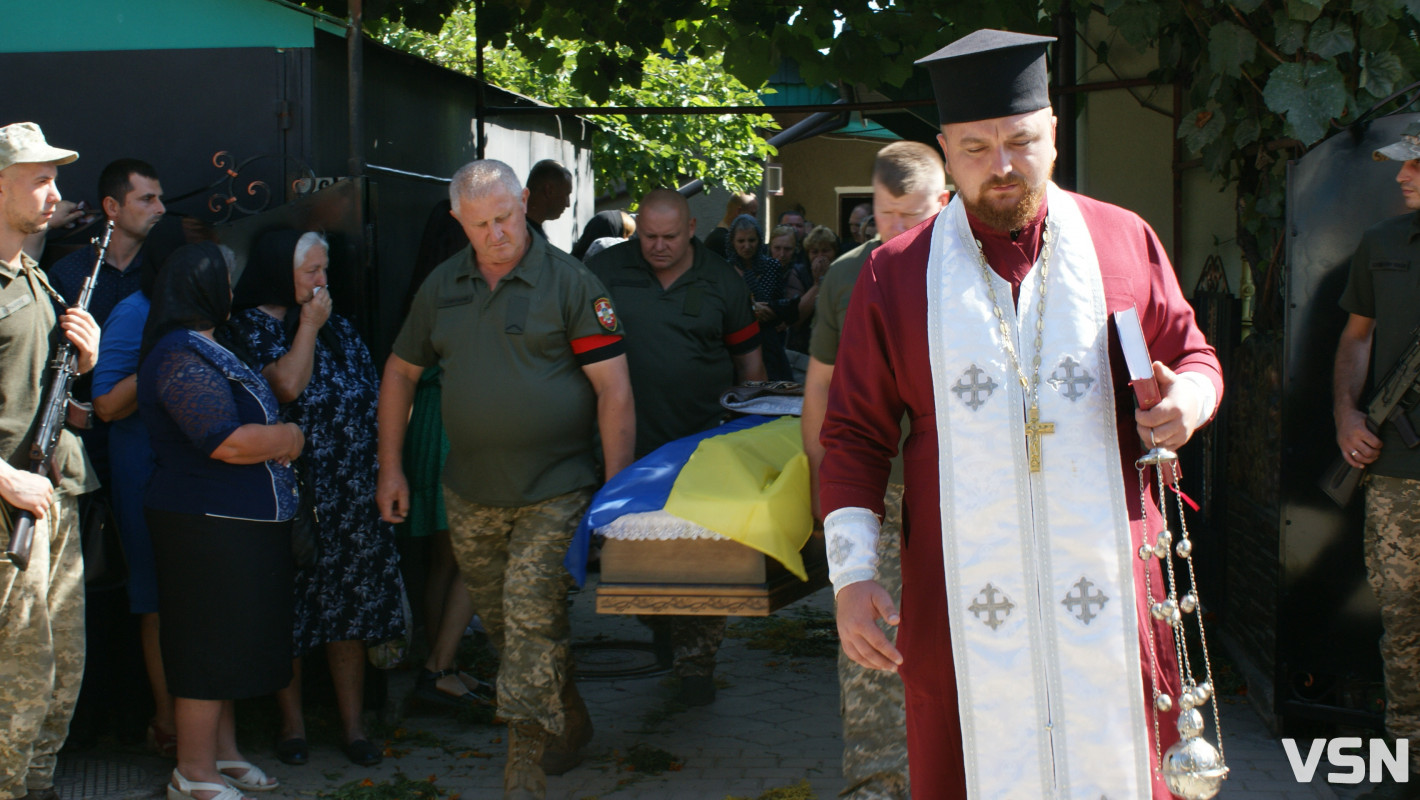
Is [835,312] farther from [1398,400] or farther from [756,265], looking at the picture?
[756,265]

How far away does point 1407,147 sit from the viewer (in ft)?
12.7

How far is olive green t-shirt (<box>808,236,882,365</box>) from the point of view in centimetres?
397

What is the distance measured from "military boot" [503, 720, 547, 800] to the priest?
6.80ft

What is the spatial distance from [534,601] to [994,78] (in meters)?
2.56

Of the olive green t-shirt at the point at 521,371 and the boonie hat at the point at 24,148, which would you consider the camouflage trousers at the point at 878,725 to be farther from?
the boonie hat at the point at 24,148

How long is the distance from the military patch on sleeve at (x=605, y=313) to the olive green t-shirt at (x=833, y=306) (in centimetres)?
76

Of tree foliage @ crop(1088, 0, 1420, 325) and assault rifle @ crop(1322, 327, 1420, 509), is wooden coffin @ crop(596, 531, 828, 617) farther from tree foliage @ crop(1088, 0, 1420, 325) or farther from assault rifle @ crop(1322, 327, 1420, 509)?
tree foliage @ crop(1088, 0, 1420, 325)

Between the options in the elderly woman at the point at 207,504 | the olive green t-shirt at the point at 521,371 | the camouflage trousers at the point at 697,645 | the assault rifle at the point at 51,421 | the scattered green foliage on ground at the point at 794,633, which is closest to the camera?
the assault rifle at the point at 51,421

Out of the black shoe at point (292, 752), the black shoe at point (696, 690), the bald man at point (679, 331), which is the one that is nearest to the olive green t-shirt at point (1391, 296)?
the bald man at point (679, 331)

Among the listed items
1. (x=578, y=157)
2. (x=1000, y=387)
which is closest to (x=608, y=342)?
(x=1000, y=387)

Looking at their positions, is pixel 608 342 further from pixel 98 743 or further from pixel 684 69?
pixel 684 69

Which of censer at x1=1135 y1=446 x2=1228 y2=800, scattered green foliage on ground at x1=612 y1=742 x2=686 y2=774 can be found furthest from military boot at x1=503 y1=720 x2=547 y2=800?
censer at x1=1135 y1=446 x2=1228 y2=800

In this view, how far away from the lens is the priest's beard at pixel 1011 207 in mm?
2420

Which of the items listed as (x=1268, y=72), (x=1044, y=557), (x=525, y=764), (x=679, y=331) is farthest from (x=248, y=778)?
(x=1268, y=72)
